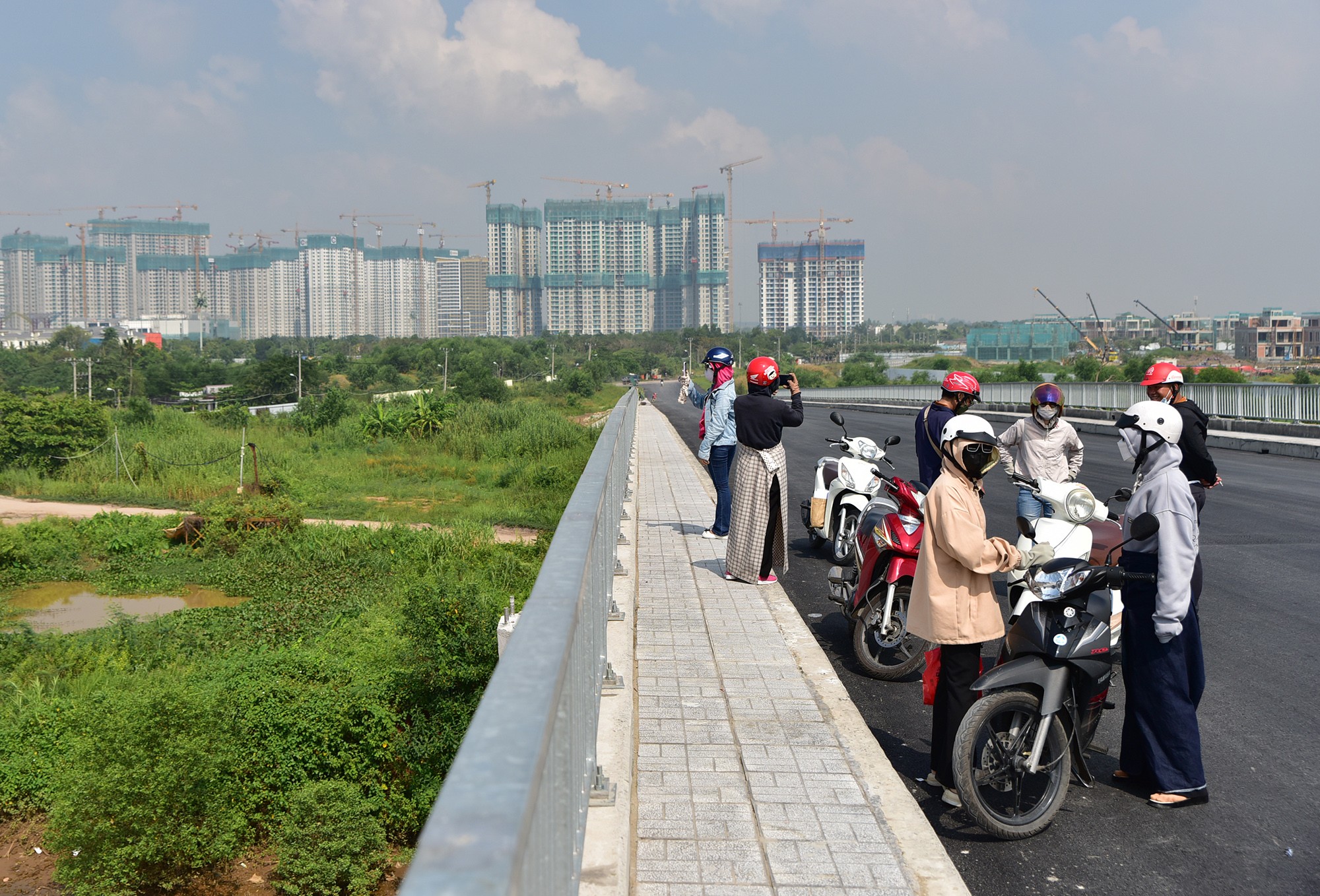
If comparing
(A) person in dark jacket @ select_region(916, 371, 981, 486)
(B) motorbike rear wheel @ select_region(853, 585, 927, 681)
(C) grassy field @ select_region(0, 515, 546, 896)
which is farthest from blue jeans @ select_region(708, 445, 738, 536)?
(B) motorbike rear wheel @ select_region(853, 585, 927, 681)

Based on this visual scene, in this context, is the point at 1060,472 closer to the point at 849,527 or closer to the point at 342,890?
the point at 849,527

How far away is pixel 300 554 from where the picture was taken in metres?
14.7

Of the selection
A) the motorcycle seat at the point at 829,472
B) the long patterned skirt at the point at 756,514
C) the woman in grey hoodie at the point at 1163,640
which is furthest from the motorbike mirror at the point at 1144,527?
the motorcycle seat at the point at 829,472

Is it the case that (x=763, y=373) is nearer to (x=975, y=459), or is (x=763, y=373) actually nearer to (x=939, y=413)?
(x=939, y=413)

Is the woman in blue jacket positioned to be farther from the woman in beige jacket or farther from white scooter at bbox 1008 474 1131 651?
the woman in beige jacket

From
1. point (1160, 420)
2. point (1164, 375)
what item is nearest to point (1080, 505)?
point (1160, 420)

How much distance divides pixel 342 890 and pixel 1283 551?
Result: 9.46 meters

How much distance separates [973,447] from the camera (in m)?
4.30

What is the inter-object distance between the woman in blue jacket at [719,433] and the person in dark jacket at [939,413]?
2.67 meters

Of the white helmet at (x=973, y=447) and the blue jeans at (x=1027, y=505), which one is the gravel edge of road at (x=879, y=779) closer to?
the white helmet at (x=973, y=447)

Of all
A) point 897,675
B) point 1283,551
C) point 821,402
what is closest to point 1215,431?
point 1283,551

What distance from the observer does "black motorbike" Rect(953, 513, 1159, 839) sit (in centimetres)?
417

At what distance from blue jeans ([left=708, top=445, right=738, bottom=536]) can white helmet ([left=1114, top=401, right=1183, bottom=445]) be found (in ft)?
20.1

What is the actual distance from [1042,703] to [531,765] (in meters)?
3.13
